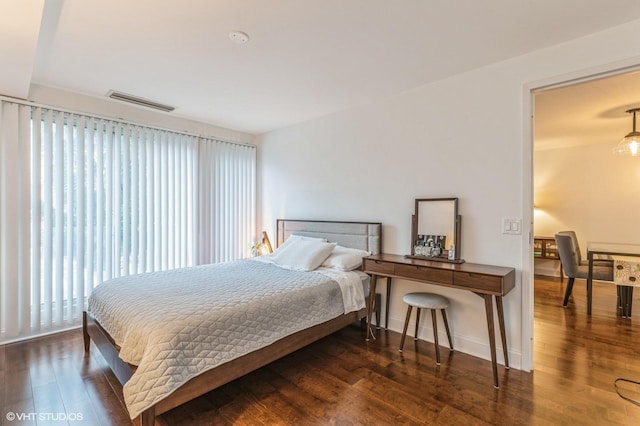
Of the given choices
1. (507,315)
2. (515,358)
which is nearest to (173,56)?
(507,315)

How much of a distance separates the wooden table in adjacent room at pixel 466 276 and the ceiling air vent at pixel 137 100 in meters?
3.08

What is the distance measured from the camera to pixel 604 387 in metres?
2.12

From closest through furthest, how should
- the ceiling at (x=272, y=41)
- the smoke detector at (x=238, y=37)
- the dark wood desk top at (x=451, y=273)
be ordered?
the ceiling at (x=272, y=41), the smoke detector at (x=238, y=37), the dark wood desk top at (x=451, y=273)

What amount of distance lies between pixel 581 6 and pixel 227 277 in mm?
3274

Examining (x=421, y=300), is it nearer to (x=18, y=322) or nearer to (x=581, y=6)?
(x=581, y=6)

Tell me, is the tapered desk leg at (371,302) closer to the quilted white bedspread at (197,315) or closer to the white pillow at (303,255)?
the quilted white bedspread at (197,315)

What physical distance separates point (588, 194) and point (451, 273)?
4.87 meters

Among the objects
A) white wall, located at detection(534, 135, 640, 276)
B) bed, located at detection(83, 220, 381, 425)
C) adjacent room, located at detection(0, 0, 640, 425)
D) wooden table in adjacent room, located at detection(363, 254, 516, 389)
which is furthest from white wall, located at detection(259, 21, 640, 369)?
white wall, located at detection(534, 135, 640, 276)

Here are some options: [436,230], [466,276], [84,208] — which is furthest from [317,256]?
[84,208]

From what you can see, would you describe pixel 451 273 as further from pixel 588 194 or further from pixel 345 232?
pixel 588 194

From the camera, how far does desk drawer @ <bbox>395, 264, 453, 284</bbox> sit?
2402 mm

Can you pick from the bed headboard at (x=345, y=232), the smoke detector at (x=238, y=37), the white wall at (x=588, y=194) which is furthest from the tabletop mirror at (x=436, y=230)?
the white wall at (x=588, y=194)

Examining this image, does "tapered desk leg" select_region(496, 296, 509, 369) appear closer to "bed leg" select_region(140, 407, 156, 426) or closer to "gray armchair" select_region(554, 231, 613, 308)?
"gray armchair" select_region(554, 231, 613, 308)

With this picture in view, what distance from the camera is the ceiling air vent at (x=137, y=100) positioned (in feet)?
10.4
